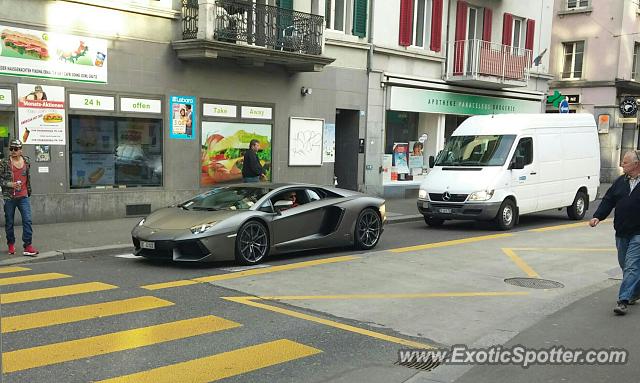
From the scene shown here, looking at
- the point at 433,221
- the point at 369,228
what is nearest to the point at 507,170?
the point at 433,221

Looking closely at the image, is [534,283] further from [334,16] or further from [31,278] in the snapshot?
[334,16]

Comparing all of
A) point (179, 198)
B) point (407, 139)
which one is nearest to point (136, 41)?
point (179, 198)

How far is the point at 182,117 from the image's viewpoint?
15781mm

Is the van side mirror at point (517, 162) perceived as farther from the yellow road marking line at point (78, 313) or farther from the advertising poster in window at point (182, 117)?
the yellow road marking line at point (78, 313)

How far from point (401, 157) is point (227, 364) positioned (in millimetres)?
17821

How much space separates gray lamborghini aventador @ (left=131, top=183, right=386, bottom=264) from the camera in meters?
8.90

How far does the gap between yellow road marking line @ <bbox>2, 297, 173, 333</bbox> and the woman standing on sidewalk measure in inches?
151

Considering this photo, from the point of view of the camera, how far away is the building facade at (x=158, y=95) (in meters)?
13.4

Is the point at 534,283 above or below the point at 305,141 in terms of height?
below

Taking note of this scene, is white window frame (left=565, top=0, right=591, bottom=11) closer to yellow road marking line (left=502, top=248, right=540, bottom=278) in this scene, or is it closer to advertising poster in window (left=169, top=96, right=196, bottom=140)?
advertising poster in window (left=169, top=96, right=196, bottom=140)

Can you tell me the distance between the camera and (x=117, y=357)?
5.07 metres

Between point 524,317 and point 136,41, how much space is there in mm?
11640

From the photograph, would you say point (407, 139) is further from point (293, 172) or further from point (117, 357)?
point (117, 357)

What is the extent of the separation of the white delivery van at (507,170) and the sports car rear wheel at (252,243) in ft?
19.1
